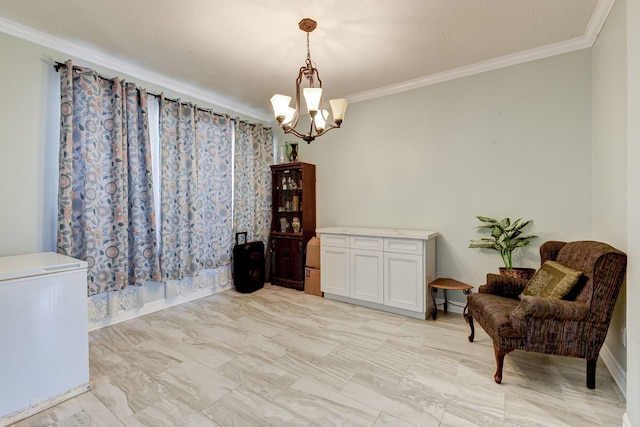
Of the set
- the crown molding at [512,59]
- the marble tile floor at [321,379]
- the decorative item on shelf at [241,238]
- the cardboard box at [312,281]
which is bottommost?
the marble tile floor at [321,379]

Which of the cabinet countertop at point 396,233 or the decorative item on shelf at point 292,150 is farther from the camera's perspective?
the decorative item on shelf at point 292,150

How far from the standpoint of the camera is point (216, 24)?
7.79ft

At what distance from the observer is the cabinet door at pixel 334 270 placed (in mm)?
3645

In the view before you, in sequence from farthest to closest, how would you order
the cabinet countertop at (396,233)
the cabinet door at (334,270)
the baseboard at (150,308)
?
the cabinet door at (334,270) → the cabinet countertop at (396,233) → the baseboard at (150,308)

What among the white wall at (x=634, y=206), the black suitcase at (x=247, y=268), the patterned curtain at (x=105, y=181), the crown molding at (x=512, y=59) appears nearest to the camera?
the white wall at (x=634, y=206)

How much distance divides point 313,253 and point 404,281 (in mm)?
1386

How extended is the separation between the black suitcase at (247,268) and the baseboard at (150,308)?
35cm

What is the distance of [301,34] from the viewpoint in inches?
99.8

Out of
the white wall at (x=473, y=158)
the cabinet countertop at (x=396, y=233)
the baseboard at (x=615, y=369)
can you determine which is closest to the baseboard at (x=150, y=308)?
the cabinet countertop at (x=396, y=233)

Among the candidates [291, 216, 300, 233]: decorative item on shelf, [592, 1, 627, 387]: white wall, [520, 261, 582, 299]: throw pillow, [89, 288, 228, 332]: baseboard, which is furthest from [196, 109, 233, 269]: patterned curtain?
[592, 1, 627, 387]: white wall

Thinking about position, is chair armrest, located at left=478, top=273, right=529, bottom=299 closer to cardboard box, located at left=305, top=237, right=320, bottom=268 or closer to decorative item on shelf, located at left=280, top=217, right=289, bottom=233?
cardboard box, located at left=305, top=237, right=320, bottom=268

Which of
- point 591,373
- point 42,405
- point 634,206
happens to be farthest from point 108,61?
point 591,373

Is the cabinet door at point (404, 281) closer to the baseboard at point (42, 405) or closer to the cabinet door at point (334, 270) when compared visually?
the cabinet door at point (334, 270)

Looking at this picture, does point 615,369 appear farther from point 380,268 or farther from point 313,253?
point 313,253
